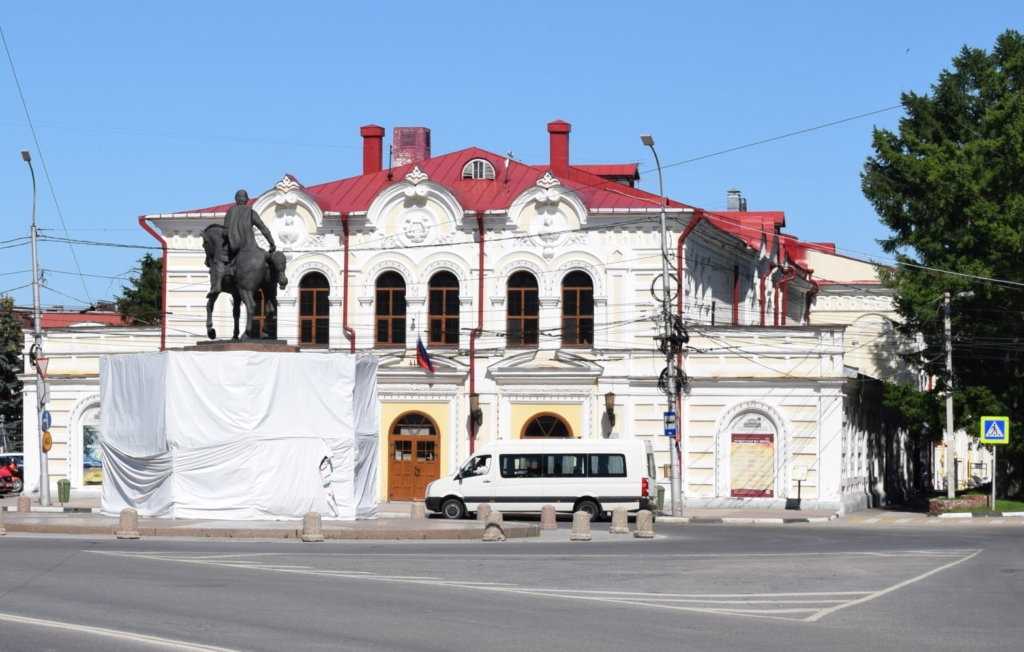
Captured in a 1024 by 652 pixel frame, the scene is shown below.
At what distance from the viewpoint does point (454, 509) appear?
41656 mm

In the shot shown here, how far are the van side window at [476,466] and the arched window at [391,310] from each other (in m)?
10.9

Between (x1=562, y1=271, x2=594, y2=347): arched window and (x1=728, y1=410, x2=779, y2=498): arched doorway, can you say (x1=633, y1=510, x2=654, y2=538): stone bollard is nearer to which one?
(x1=728, y1=410, x2=779, y2=498): arched doorway

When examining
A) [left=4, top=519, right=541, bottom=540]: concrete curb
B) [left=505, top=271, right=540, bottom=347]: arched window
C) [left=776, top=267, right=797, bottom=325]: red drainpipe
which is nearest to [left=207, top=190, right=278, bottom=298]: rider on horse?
[left=4, top=519, right=541, bottom=540]: concrete curb

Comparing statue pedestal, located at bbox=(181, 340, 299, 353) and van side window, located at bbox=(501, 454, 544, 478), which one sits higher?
statue pedestal, located at bbox=(181, 340, 299, 353)

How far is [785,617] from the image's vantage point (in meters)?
18.1

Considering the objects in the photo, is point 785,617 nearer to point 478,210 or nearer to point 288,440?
point 288,440

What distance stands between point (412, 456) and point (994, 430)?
17.2 m

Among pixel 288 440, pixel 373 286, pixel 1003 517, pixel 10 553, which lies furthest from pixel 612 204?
pixel 10 553

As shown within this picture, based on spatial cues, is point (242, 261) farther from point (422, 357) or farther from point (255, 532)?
point (422, 357)

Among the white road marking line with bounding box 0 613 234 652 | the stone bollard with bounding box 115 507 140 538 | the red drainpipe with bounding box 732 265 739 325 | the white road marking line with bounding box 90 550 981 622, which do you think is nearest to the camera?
the white road marking line with bounding box 0 613 234 652

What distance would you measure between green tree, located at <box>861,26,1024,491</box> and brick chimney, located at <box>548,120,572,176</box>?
1013 centimetres

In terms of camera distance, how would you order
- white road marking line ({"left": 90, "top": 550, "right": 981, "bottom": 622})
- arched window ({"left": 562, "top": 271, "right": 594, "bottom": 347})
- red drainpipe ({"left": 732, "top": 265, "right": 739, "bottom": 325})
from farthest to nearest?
1. red drainpipe ({"left": 732, "top": 265, "right": 739, "bottom": 325})
2. arched window ({"left": 562, "top": 271, "right": 594, "bottom": 347})
3. white road marking line ({"left": 90, "top": 550, "right": 981, "bottom": 622})

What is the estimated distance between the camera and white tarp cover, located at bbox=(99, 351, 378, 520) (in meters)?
34.3

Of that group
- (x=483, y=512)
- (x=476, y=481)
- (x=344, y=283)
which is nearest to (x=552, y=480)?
(x=476, y=481)
